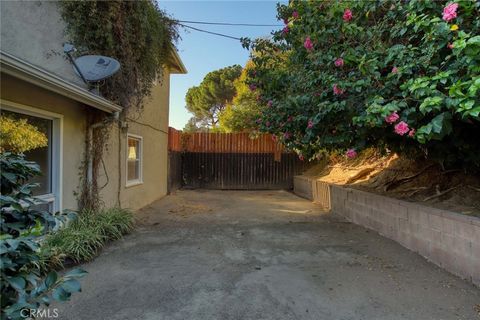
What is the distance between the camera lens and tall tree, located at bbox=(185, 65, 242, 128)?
24.6 metres

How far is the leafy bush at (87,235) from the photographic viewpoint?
4059 millimetres

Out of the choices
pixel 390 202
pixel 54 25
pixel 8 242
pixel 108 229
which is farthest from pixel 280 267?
pixel 54 25

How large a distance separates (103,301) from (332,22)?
4.24m

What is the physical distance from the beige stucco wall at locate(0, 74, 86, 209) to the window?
2103 mm

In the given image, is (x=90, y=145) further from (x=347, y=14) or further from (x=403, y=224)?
(x=403, y=224)

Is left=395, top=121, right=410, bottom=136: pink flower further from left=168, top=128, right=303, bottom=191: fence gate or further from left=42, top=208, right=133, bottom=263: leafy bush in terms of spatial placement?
left=168, top=128, right=303, bottom=191: fence gate

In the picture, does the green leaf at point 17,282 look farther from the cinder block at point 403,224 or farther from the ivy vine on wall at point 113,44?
the cinder block at point 403,224

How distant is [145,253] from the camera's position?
4566 millimetres

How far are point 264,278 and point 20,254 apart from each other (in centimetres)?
267

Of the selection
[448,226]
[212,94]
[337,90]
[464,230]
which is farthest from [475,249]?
[212,94]

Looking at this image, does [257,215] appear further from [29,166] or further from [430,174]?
[29,166]

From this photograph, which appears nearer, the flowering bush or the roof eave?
the flowering bush

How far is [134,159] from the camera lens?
7.97 meters

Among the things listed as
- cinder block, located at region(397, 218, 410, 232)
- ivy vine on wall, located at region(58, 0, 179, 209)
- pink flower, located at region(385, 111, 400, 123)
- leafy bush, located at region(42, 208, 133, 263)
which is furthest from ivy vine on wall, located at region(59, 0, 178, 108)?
cinder block, located at region(397, 218, 410, 232)
